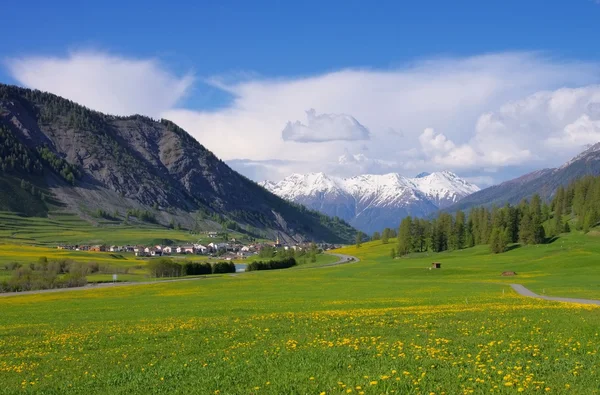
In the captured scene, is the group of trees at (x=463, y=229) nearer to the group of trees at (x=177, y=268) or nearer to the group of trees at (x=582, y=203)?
the group of trees at (x=582, y=203)

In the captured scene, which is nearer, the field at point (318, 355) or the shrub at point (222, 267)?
the field at point (318, 355)

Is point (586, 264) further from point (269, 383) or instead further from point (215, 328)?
point (269, 383)

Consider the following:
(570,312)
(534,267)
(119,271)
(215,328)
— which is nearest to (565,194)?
(534,267)

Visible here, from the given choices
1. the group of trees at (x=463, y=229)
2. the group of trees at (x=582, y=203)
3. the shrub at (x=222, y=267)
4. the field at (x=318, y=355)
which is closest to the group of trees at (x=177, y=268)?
the shrub at (x=222, y=267)

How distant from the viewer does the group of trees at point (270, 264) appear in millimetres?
159625

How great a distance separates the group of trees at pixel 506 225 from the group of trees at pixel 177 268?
60.5m

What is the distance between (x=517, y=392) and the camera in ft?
38.7

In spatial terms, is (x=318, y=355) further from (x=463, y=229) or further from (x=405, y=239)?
(x=463, y=229)

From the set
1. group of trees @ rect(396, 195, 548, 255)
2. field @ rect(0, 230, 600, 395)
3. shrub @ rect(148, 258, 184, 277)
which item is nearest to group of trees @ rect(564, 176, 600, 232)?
group of trees @ rect(396, 195, 548, 255)

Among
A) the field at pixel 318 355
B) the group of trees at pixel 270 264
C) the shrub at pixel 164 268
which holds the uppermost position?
the field at pixel 318 355

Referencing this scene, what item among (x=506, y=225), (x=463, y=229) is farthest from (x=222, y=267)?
(x=506, y=225)

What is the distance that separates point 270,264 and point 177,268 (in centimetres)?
4165

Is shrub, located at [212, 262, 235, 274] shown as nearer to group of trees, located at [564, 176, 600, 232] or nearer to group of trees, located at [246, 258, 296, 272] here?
group of trees, located at [246, 258, 296, 272]

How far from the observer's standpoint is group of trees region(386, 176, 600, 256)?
142m
